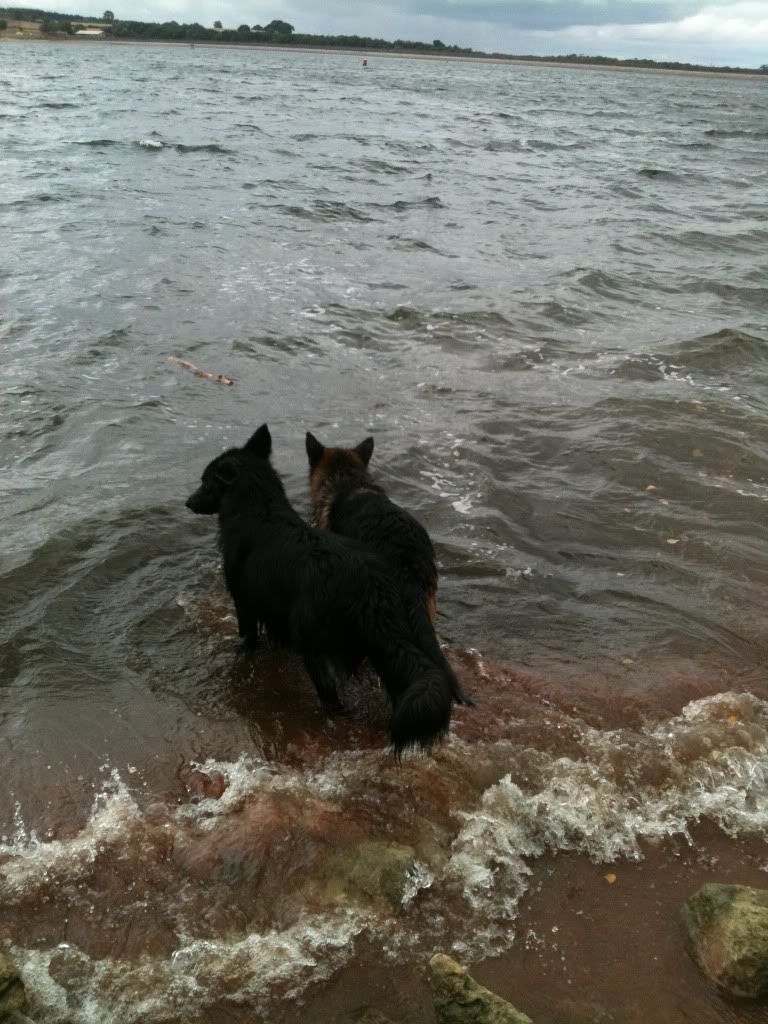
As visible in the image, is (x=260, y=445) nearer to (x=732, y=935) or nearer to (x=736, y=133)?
(x=732, y=935)

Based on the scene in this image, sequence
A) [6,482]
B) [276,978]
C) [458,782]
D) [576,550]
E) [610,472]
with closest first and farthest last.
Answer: [276,978] → [458,782] → [576,550] → [6,482] → [610,472]

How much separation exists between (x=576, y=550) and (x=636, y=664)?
155 cm

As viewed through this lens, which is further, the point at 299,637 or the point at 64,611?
the point at 64,611

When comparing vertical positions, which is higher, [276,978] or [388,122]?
[388,122]

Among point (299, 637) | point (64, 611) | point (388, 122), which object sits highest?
point (388, 122)

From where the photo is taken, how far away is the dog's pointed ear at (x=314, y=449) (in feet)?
19.9

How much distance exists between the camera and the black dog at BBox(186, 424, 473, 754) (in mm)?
4031

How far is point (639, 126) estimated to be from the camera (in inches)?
1859

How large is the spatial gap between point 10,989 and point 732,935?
8.81ft

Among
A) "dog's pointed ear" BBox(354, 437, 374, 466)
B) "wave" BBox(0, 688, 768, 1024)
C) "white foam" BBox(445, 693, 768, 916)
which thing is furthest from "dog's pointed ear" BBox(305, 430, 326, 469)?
"white foam" BBox(445, 693, 768, 916)

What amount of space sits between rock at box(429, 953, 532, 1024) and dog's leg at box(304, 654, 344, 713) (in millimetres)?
1999

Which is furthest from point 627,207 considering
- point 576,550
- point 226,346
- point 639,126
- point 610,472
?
point 639,126

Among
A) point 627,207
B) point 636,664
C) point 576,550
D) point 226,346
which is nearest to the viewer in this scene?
point 636,664

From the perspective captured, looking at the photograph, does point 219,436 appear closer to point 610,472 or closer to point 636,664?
point 610,472
